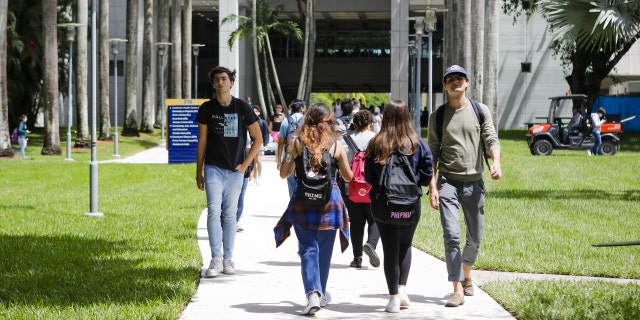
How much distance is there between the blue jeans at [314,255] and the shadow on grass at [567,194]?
12.1m

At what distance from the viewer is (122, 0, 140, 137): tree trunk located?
47344 mm

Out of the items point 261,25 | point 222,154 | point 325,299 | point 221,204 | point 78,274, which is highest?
point 261,25

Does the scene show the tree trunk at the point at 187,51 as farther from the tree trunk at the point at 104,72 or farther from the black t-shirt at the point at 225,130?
the black t-shirt at the point at 225,130

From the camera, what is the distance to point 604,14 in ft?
58.3

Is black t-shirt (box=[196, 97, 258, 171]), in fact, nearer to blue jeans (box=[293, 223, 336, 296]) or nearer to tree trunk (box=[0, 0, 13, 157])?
blue jeans (box=[293, 223, 336, 296])

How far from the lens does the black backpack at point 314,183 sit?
25.9 feet

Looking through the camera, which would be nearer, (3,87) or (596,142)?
(3,87)

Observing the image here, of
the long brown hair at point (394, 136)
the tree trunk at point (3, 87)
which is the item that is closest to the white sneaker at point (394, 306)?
the long brown hair at point (394, 136)

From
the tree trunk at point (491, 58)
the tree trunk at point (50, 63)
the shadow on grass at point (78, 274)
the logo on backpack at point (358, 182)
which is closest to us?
the shadow on grass at point (78, 274)

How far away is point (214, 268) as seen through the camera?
9695 millimetres

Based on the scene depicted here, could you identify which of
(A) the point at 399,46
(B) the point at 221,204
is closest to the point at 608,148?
(A) the point at 399,46

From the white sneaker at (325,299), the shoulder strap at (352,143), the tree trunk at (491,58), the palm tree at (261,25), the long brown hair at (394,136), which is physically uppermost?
the palm tree at (261,25)

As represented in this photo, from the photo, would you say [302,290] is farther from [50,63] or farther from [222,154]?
[50,63]

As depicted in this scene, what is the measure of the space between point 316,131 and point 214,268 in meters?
2.34
